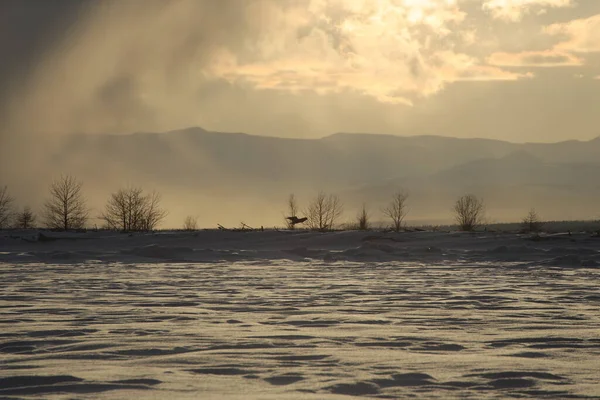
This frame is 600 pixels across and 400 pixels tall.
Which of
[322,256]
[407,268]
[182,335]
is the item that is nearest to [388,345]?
[182,335]

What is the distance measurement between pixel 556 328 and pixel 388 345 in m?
2.18


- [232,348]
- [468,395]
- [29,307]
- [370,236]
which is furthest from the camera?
[370,236]

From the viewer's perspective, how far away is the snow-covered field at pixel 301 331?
5887 mm

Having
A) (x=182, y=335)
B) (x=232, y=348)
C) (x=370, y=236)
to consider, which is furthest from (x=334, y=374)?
(x=370, y=236)

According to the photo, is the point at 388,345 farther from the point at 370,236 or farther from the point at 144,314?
the point at 370,236

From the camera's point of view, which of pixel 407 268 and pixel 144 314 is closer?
pixel 144 314

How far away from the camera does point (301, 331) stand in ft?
28.1

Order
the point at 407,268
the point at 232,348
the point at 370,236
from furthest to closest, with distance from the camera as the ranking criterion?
the point at 370,236, the point at 407,268, the point at 232,348

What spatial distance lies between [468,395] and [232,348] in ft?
8.41

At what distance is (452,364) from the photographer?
6641mm

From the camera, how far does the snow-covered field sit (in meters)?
5.89

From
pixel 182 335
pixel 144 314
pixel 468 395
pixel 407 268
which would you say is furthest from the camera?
pixel 407 268

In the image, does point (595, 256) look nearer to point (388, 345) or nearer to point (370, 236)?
point (370, 236)

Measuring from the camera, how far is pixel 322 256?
82.3 ft
